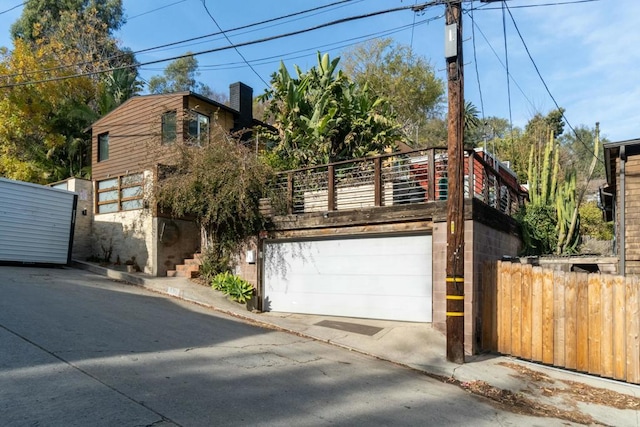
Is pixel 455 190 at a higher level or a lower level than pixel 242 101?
lower

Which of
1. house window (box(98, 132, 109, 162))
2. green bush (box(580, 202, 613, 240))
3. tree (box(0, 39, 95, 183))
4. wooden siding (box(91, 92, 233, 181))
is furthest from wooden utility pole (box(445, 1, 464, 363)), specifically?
green bush (box(580, 202, 613, 240))

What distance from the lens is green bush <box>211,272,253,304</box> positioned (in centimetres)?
1204

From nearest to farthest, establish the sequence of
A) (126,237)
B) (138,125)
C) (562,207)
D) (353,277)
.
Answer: (353,277) → (562,207) → (126,237) → (138,125)

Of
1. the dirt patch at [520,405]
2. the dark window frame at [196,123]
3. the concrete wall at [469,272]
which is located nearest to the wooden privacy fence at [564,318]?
the concrete wall at [469,272]

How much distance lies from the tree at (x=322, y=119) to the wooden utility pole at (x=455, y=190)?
270 inches

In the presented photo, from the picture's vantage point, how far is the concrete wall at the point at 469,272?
8664 mm

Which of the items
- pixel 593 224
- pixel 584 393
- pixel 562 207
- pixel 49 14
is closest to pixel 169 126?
pixel 562 207

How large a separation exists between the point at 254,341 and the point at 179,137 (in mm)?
10496

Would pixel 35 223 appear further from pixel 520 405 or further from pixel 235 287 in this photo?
pixel 520 405

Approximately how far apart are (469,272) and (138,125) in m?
15.0

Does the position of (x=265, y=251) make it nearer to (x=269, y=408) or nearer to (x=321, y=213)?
(x=321, y=213)

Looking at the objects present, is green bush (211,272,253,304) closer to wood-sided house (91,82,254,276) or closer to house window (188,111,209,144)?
wood-sided house (91,82,254,276)

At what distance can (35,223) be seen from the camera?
586 inches

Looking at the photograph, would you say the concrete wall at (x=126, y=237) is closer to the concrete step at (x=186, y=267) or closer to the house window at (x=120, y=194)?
the house window at (x=120, y=194)
